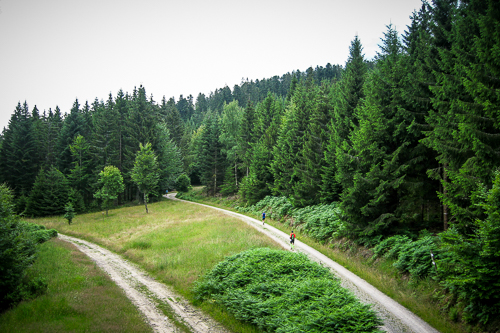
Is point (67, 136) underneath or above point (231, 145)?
above

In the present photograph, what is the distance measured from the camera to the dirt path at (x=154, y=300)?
11617 mm

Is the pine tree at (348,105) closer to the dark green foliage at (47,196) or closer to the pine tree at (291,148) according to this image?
the pine tree at (291,148)

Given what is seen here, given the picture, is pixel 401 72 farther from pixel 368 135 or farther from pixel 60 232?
pixel 60 232

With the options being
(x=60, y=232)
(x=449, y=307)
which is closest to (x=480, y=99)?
(x=449, y=307)

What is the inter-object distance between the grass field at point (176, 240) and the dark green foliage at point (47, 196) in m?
8.54

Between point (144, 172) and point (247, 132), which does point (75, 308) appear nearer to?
point (144, 172)

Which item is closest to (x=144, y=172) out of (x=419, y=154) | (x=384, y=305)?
(x=419, y=154)

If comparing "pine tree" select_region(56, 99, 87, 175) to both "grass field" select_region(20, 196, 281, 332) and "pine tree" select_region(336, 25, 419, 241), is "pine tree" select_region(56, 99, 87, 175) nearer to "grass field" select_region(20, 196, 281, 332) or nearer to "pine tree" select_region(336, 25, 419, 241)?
"grass field" select_region(20, 196, 281, 332)

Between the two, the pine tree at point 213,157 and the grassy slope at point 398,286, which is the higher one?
the pine tree at point 213,157

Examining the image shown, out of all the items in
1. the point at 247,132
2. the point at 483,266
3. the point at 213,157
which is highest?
the point at 247,132

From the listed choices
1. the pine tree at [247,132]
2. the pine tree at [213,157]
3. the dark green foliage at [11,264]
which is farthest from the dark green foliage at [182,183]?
the dark green foliage at [11,264]

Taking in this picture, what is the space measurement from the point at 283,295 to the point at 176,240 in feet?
55.0

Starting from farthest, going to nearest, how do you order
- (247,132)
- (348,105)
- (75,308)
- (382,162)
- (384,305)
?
(247,132)
(348,105)
(382,162)
(75,308)
(384,305)

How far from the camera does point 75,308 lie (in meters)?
11.9
